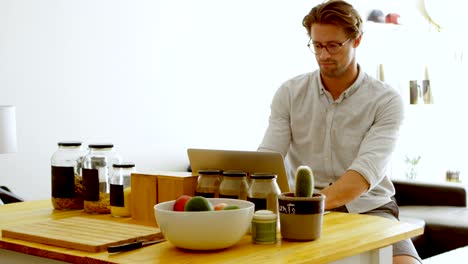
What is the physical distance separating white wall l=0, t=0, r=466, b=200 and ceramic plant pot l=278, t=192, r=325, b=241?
9.34 feet

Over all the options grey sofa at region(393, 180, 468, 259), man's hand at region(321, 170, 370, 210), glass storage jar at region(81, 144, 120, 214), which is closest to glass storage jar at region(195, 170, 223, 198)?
glass storage jar at region(81, 144, 120, 214)

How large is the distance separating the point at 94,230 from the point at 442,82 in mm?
5629

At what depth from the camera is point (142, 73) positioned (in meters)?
5.05

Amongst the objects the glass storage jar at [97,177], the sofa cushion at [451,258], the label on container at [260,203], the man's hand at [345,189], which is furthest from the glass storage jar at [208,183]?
the sofa cushion at [451,258]

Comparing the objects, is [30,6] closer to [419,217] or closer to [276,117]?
[276,117]

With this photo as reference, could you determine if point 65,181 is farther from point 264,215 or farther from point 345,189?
point 345,189

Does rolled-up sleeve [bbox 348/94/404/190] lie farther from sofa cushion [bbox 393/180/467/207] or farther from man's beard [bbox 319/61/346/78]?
sofa cushion [bbox 393/180/467/207]

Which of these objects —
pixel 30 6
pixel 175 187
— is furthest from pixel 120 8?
pixel 175 187

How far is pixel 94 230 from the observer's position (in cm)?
196

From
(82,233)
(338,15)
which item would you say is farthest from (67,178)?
(338,15)

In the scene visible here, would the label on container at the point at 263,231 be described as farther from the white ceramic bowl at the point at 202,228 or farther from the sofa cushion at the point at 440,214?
the sofa cushion at the point at 440,214

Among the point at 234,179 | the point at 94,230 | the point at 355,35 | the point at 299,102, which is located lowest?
the point at 94,230

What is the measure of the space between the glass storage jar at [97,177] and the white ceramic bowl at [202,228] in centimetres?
57

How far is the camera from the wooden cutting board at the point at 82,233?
70.1 inches
